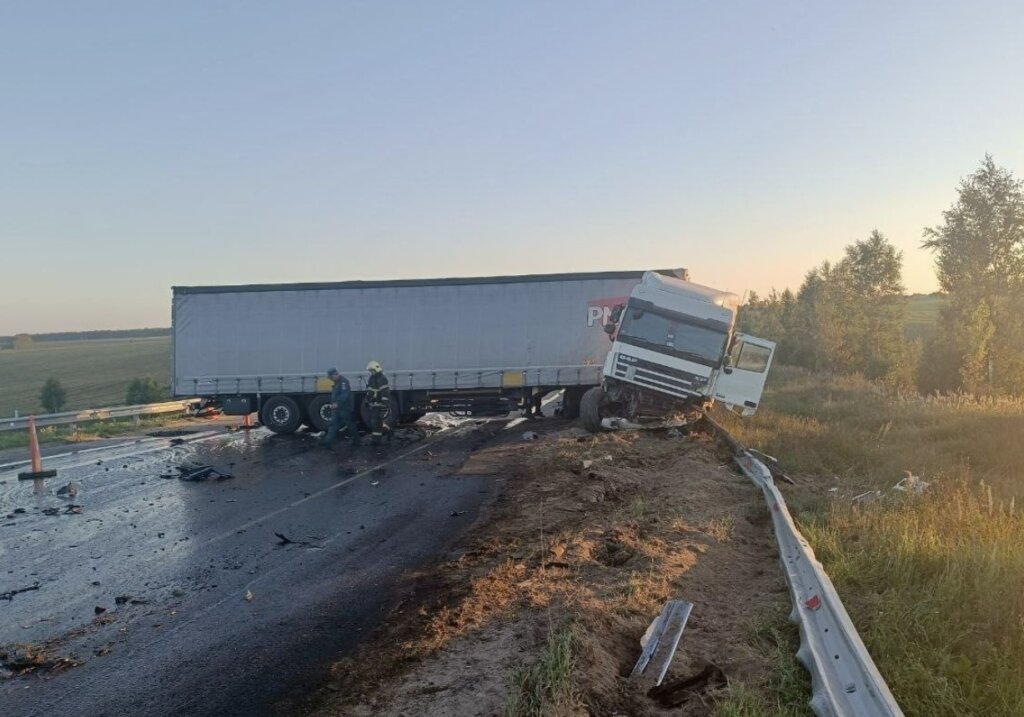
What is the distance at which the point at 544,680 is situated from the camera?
11.2ft

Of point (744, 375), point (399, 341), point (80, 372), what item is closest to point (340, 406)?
point (399, 341)

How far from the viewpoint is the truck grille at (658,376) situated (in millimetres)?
14305

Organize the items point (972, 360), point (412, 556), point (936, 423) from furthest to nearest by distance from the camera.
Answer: point (972, 360), point (936, 423), point (412, 556)

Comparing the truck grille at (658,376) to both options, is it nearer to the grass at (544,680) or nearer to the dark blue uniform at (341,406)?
the dark blue uniform at (341,406)

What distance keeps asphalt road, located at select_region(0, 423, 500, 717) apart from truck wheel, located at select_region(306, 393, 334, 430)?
5.27 metres

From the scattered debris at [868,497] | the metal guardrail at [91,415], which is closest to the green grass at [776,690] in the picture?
the scattered debris at [868,497]

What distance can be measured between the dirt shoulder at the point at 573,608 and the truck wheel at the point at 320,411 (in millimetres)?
10442

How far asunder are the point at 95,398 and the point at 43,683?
2407 inches

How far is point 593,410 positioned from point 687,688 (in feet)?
38.0

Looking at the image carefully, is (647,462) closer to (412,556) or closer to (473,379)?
(412,556)

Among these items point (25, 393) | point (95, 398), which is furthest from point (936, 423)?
point (25, 393)

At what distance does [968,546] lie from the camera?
495 cm

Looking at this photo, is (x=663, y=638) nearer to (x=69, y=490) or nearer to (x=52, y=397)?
(x=69, y=490)

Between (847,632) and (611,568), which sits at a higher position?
(847,632)
